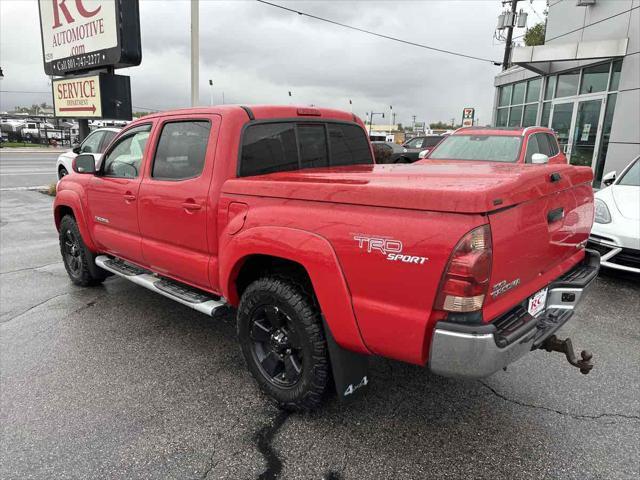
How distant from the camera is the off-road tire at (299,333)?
103 inches

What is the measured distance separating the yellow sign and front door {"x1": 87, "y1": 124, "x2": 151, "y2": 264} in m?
7.02

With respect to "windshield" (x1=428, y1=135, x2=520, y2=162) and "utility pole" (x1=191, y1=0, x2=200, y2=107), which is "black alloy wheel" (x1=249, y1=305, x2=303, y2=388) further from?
"utility pole" (x1=191, y1=0, x2=200, y2=107)

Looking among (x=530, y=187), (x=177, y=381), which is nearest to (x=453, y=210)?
(x=530, y=187)

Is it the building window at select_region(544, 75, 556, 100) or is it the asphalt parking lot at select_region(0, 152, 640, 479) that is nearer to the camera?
the asphalt parking lot at select_region(0, 152, 640, 479)

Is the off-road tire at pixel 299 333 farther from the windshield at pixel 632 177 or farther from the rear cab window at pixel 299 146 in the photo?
the windshield at pixel 632 177

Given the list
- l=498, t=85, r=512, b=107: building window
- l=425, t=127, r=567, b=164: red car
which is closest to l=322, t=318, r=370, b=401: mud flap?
l=425, t=127, r=567, b=164: red car

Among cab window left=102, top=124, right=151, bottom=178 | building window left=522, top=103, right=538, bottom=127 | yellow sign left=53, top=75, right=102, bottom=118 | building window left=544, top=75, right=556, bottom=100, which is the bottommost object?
cab window left=102, top=124, right=151, bottom=178

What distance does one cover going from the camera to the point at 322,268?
240 centimetres

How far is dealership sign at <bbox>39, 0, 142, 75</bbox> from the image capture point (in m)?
9.45

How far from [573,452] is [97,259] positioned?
4371 mm

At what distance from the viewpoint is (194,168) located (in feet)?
11.1

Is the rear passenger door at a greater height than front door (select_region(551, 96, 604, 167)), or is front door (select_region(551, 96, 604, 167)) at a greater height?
front door (select_region(551, 96, 604, 167))

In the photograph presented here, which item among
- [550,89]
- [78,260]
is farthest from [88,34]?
[550,89]

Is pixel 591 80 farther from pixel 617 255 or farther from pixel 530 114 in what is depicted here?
pixel 617 255
